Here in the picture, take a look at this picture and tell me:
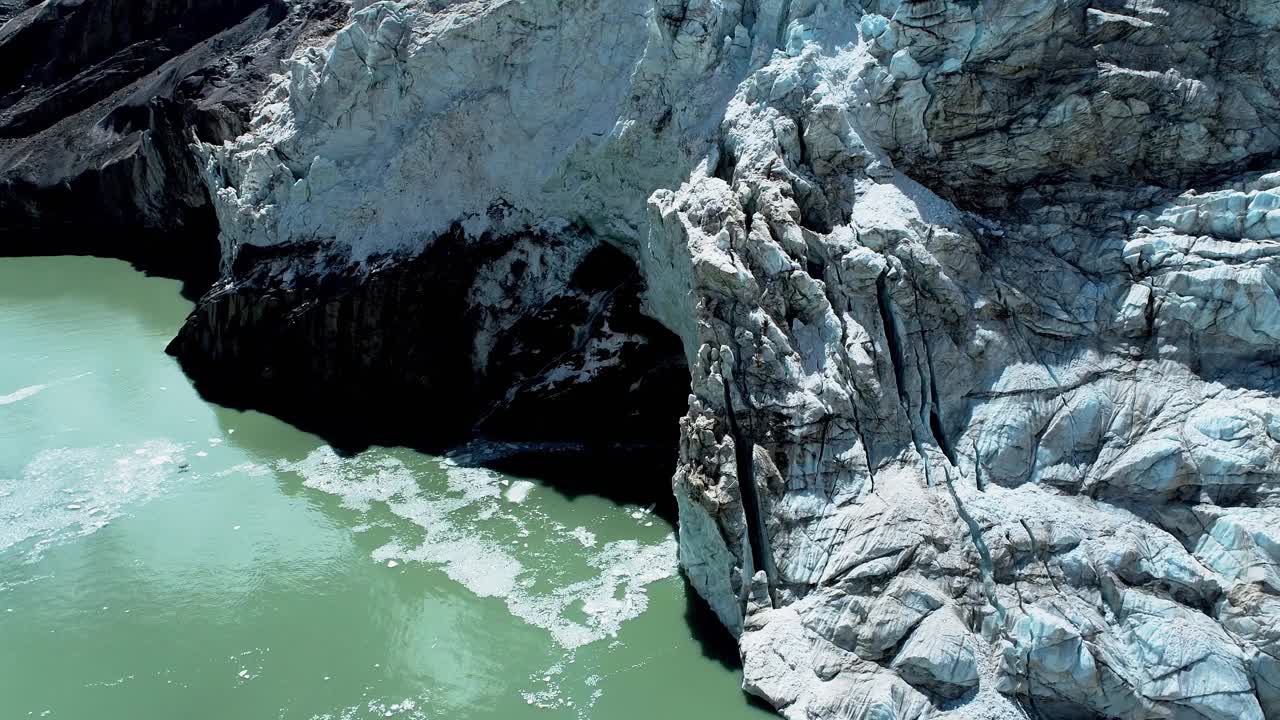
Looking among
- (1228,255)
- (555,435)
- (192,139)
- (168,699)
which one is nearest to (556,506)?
(555,435)

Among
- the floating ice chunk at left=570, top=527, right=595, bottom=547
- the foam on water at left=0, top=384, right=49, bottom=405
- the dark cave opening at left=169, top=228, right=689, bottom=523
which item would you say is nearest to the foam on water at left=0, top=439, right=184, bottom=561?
the dark cave opening at left=169, top=228, right=689, bottom=523

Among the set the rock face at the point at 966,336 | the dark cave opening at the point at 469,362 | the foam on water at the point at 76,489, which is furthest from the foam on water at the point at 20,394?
the rock face at the point at 966,336

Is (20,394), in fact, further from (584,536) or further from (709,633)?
(709,633)

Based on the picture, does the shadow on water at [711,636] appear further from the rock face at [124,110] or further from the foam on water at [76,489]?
the rock face at [124,110]

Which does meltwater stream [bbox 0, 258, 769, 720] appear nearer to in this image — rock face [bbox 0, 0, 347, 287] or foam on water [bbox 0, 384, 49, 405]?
foam on water [bbox 0, 384, 49, 405]

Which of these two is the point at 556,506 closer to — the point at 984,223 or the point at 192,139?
the point at 984,223

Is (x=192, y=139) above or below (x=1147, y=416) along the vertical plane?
above

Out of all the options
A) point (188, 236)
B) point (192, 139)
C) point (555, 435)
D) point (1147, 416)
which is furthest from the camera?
point (188, 236)
